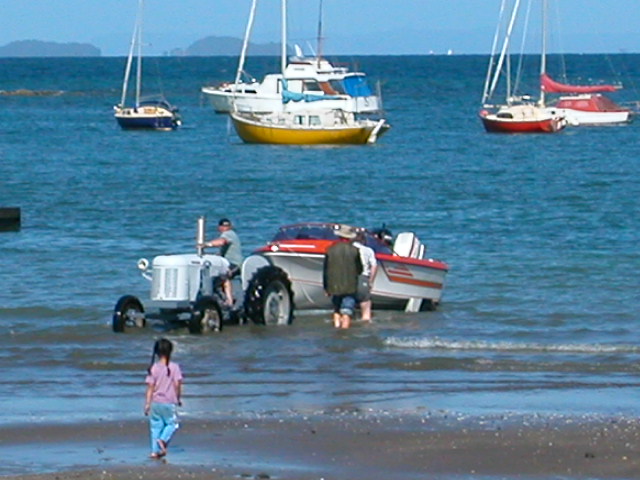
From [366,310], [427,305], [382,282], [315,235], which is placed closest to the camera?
[366,310]

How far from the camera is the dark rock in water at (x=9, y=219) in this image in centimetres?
3131

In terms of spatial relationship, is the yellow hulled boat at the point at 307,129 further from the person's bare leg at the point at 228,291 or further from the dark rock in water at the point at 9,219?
the person's bare leg at the point at 228,291

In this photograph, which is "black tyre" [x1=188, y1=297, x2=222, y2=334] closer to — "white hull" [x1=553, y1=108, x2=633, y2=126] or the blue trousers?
the blue trousers

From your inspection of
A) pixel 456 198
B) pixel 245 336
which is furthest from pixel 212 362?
pixel 456 198

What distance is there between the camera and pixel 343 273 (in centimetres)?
1905

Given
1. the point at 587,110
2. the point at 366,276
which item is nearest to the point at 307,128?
the point at 587,110

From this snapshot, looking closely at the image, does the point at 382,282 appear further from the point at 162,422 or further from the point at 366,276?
the point at 162,422

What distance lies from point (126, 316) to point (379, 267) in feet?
11.8

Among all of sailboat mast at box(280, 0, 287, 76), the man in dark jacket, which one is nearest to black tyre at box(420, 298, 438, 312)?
the man in dark jacket

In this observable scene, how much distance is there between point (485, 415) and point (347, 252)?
5.92 metres

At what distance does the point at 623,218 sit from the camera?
114 ft

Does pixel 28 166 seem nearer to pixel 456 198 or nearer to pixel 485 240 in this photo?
pixel 456 198

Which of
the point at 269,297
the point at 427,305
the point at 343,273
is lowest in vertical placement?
the point at 427,305

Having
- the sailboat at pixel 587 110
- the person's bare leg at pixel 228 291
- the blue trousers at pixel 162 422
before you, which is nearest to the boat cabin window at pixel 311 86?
the sailboat at pixel 587 110
